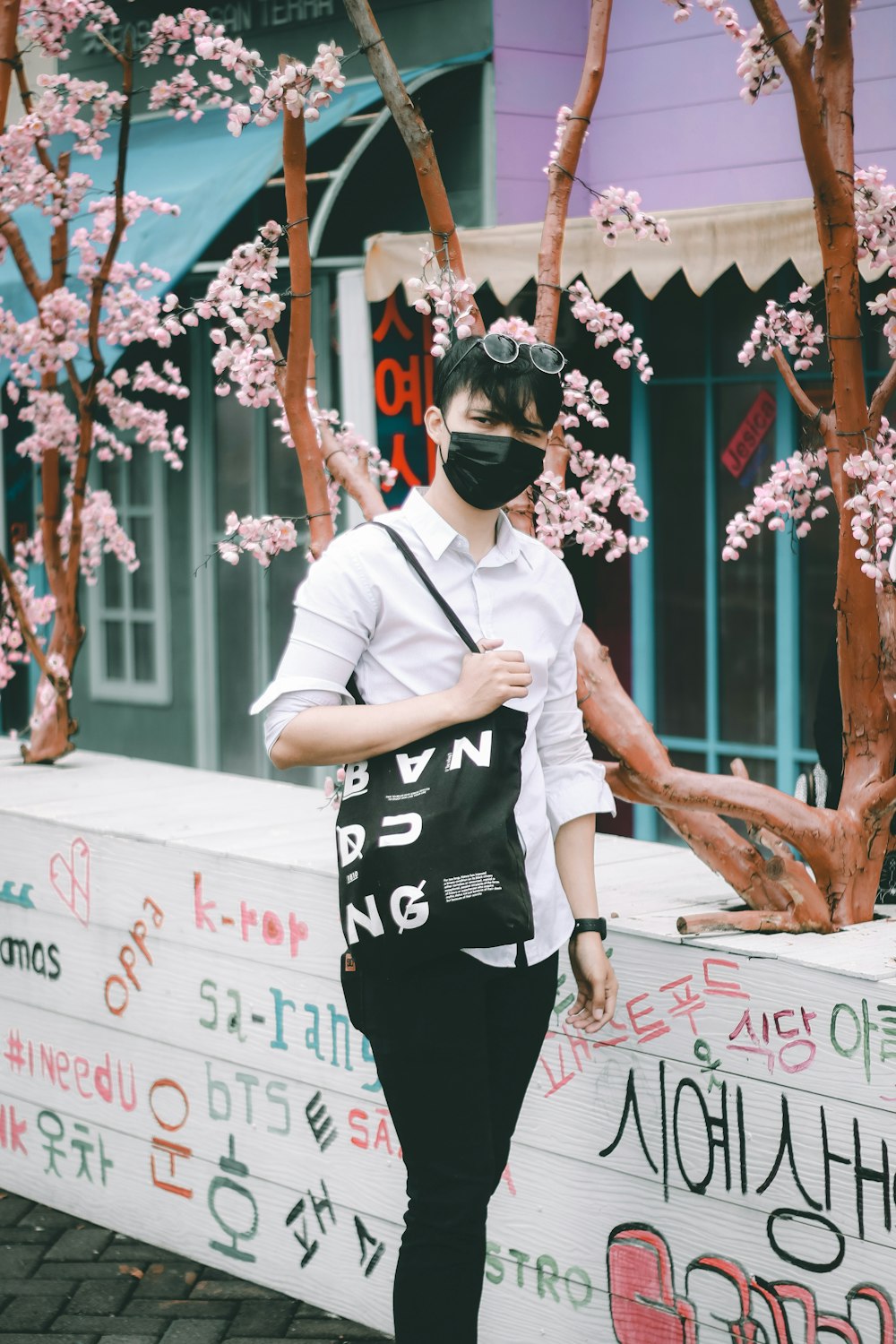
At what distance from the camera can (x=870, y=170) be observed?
3.09 m

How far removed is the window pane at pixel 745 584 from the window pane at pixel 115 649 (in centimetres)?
365

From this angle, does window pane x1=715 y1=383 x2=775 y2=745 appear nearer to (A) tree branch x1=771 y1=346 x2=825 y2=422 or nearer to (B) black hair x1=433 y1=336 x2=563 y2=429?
(A) tree branch x1=771 y1=346 x2=825 y2=422

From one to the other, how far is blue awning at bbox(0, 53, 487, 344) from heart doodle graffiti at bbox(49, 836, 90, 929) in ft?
11.2

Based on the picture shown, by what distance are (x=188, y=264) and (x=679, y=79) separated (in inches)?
83.8

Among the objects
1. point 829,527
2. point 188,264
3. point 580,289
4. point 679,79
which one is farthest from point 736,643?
point 580,289

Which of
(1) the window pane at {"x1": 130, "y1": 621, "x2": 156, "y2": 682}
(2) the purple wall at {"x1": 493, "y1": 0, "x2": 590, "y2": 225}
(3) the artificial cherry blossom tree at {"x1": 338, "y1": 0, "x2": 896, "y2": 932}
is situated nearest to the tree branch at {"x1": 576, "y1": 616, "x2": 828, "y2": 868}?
(3) the artificial cherry blossom tree at {"x1": 338, "y1": 0, "x2": 896, "y2": 932}

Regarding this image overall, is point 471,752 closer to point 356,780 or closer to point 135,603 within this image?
point 356,780

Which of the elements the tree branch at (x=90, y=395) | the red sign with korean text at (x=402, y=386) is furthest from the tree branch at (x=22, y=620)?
the red sign with korean text at (x=402, y=386)

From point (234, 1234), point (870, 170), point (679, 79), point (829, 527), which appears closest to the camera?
point (870, 170)

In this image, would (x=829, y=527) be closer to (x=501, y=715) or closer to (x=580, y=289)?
(x=580, y=289)

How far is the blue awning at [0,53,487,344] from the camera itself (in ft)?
22.9

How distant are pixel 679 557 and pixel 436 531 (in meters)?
4.47

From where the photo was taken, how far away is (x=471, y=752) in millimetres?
2418

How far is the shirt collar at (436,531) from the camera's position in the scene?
2.53 m
